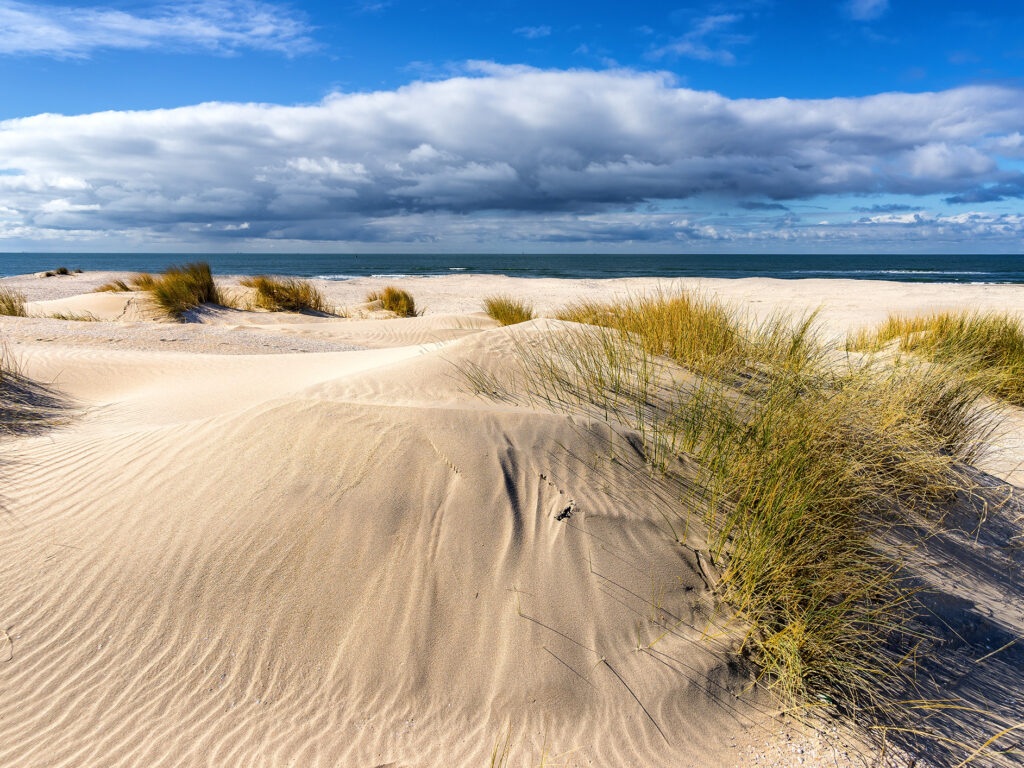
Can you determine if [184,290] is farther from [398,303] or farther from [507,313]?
[507,313]

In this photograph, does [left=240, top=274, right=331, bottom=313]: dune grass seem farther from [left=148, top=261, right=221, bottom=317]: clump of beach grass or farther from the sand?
the sand

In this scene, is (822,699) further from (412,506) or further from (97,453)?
(97,453)

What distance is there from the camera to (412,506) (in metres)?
3.09

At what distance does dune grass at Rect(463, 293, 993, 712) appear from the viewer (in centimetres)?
251

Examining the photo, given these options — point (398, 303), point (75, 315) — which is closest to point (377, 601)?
point (75, 315)

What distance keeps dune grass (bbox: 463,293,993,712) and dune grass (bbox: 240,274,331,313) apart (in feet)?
37.5

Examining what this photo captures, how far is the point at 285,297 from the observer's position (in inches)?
587

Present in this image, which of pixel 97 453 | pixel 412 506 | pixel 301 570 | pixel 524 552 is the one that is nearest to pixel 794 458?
pixel 524 552

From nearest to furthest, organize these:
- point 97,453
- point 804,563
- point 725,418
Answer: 1. point 804,563
2. point 725,418
3. point 97,453

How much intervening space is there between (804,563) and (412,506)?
1.96 m

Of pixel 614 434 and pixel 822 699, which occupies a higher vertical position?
pixel 614 434

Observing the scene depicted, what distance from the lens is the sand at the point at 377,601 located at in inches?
91.4

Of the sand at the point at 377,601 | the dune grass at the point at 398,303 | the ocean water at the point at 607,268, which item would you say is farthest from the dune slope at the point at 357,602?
the ocean water at the point at 607,268

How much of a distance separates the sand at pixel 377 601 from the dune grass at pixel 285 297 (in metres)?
11.2
